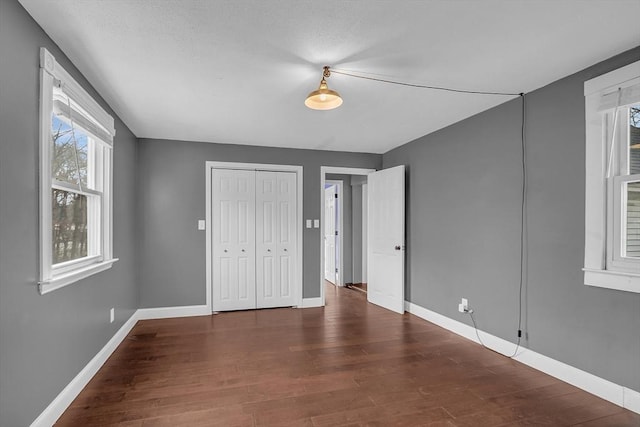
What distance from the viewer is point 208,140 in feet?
15.0

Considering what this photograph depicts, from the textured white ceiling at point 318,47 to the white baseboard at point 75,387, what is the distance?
2249 millimetres

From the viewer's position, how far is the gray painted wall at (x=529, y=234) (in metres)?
2.44

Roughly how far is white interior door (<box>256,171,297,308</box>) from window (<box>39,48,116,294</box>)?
6.78 ft

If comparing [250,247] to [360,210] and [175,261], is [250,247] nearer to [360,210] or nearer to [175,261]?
[175,261]

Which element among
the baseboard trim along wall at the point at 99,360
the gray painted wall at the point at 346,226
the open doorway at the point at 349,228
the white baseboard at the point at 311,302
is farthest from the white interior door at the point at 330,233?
the baseboard trim along wall at the point at 99,360

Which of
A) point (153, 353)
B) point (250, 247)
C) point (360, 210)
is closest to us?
point (153, 353)

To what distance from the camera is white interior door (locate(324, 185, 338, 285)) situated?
677 cm

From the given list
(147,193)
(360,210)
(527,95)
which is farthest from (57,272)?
(360,210)

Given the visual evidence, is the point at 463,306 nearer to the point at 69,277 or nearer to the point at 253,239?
the point at 253,239

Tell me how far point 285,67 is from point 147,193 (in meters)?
2.94

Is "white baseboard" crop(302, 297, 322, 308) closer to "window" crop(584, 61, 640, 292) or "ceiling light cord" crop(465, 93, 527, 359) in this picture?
"ceiling light cord" crop(465, 93, 527, 359)

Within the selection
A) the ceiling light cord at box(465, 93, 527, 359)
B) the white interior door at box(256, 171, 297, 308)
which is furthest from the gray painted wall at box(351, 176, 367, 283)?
the ceiling light cord at box(465, 93, 527, 359)

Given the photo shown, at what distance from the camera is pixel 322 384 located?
8.54 ft

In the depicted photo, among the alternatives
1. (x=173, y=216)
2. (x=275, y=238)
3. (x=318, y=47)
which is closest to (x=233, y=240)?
(x=275, y=238)
